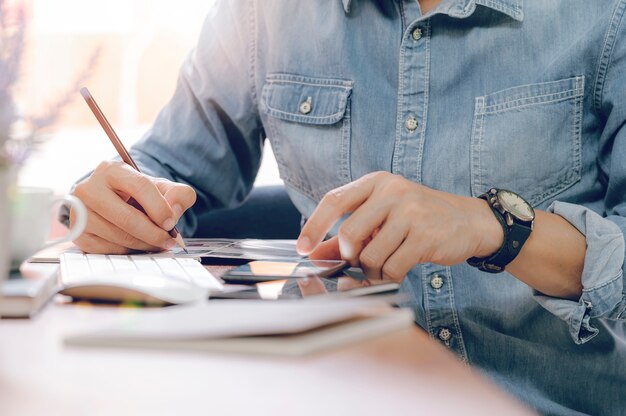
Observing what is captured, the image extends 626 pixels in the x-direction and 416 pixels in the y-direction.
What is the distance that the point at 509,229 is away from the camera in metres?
0.81

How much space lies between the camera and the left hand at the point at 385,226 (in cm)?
72

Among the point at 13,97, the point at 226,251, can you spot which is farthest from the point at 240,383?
the point at 226,251

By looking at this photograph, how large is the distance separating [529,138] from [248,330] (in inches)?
26.3

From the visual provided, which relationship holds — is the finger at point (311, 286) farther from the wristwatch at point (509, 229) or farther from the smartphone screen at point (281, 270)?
the wristwatch at point (509, 229)

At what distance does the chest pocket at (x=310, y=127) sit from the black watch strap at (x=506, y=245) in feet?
1.03

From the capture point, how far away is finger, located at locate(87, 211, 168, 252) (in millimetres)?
841

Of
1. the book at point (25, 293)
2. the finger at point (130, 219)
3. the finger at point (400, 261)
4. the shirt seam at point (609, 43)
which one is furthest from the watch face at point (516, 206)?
the book at point (25, 293)

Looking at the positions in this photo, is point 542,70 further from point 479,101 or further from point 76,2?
point 76,2

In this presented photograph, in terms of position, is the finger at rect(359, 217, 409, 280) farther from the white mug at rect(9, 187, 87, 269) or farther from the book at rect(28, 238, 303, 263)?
the white mug at rect(9, 187, 87, 269)

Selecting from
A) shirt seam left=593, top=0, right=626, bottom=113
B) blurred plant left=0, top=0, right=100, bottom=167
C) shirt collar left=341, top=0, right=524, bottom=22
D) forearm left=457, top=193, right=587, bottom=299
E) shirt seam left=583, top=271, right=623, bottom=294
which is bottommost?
shirt seam left=583, top=271, right=623, bottom=294

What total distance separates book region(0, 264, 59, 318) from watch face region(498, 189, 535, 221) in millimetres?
456

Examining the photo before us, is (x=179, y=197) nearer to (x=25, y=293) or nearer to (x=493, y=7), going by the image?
(x=25, y=293)

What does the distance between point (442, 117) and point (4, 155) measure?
0.72 meters

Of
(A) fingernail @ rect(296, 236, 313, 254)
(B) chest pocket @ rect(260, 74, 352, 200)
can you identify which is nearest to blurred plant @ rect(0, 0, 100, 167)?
(A) fingernail @ rect(296, 236, 313, 254)
